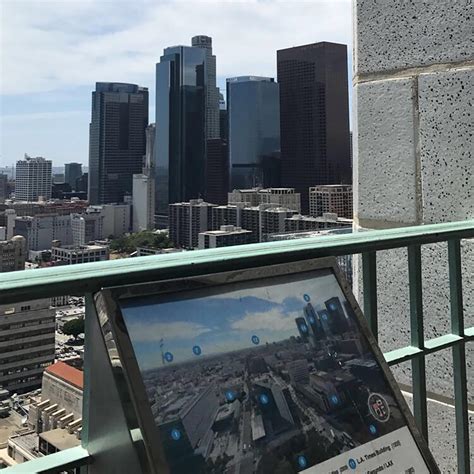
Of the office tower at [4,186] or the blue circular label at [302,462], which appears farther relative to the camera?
the office tower at [4,186]

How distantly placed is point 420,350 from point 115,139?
7744cm

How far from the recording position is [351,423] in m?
0.89

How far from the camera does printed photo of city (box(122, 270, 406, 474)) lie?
2.48 feet

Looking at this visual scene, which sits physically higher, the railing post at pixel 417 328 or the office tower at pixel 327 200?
the office tower at pixel 327 200


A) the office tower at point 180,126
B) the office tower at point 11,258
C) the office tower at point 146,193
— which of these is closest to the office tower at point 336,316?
the office tower at point 11,258

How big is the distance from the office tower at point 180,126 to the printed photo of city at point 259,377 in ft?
195

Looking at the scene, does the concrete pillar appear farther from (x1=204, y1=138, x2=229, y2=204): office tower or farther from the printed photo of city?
(x1=204, y1=138, x2=229, y2=204): office tower

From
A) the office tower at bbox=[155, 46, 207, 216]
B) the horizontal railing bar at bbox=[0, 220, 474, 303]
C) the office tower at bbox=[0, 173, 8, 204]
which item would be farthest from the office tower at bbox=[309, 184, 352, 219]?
the office tower at bbox=[0, 173, 8, 204]

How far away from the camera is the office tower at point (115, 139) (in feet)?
233

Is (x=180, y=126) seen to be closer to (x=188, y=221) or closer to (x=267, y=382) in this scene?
(x=188, y=221)

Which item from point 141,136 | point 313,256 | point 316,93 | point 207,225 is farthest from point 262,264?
point 141,136

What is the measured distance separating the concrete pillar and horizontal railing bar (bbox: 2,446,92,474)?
140 centimetres

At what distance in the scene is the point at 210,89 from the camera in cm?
7369

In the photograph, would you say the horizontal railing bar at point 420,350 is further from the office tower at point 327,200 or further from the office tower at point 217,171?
the office tower at point 217,171
